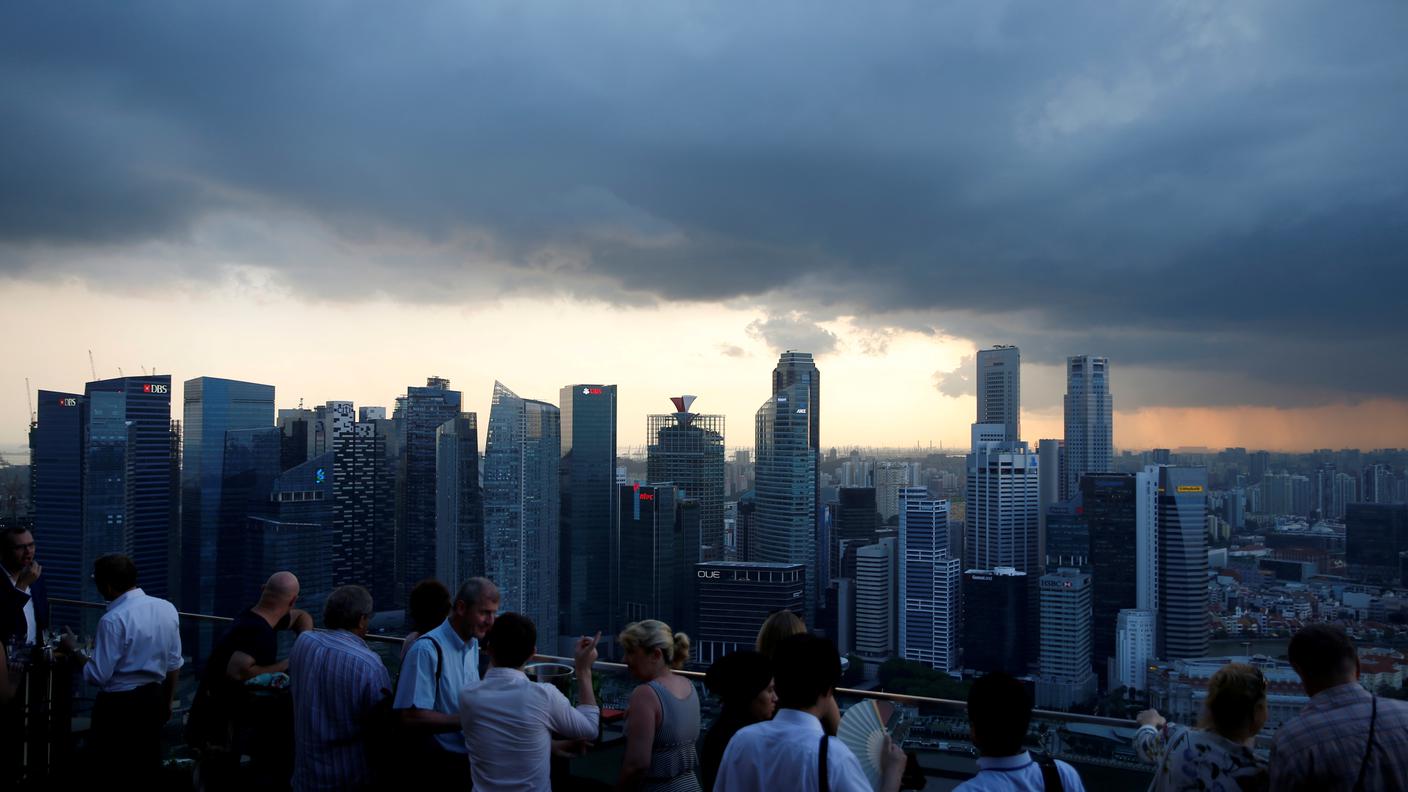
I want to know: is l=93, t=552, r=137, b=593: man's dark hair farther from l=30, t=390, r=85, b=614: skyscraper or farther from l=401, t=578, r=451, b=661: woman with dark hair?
l=30, t=390, r=85, b=614: skyscraper

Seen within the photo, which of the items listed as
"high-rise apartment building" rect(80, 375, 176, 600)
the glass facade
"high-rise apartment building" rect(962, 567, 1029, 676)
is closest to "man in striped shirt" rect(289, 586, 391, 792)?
"high-rise apartment building" rect(80, 375, 176, 600)

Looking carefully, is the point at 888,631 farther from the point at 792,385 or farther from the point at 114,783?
the point at 114,783

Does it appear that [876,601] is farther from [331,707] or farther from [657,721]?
[657,721]

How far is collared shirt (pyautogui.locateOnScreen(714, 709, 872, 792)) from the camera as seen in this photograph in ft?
5.81

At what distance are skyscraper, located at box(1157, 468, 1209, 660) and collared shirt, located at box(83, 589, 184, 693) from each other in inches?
1759

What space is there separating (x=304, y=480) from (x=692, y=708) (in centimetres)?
4753

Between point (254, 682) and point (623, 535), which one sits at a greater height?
point (254, 682)

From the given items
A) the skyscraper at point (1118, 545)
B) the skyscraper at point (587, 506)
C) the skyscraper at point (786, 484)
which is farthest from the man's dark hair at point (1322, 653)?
the skyscraper at point (786, 484)

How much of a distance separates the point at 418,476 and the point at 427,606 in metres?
54.4

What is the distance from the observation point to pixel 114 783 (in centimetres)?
361

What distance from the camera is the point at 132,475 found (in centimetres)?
3584

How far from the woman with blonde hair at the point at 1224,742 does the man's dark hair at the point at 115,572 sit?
368cm

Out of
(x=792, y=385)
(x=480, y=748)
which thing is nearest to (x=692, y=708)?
(x=480, y=748)

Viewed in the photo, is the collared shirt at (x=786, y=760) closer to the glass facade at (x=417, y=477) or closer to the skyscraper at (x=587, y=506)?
the glass facade at (x=417, y=477)
